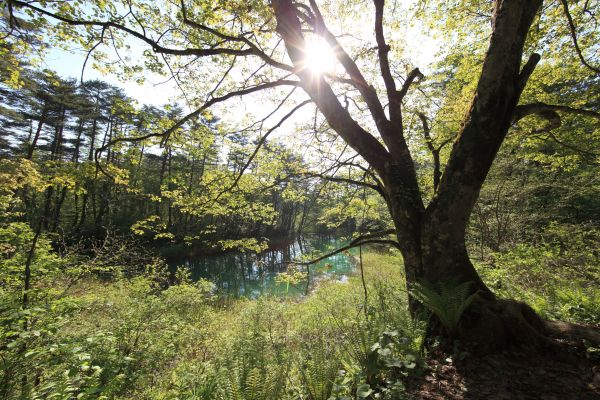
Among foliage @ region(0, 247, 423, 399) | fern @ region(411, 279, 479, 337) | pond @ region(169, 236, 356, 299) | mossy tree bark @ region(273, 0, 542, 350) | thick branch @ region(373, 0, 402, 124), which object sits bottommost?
pond @ region(169, 236, 356, 299)

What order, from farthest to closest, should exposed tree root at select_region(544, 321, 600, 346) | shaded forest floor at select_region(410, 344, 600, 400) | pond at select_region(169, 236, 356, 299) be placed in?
pond at select_region(169, 236, 356, 299) < exposed tree root at select_region(544, 321, 600, 346) < shaded forest floor at select_region(410, 344, 600, 400)

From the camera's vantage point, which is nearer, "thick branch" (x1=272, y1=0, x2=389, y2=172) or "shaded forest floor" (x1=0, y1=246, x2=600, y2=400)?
"shaded forest floor" (x1=0, y1=246, x2=600, y2=400)

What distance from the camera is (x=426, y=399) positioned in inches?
86.2

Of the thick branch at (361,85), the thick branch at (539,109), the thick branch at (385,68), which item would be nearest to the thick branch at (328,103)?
the thick branch at (361,85)

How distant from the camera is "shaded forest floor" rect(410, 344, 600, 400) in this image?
215cm

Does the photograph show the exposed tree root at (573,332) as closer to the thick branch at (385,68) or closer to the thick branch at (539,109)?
the thick branch at (539,109)

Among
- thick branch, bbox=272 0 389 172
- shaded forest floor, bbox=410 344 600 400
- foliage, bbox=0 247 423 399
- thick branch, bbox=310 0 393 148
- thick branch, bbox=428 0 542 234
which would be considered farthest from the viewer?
thick branch, bbox=310 0 393 148

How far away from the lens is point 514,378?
2.32m

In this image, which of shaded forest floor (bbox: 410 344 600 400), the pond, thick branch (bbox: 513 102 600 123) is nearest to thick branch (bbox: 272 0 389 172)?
thick branch (bbox: 513 102 600 123)

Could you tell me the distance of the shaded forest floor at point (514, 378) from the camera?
2152 millimetres

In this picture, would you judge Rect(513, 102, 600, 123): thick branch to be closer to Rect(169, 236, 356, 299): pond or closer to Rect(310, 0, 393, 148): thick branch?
Rect(310, 0, 393, 148): thick branch

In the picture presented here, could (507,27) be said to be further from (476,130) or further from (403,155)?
(403,155)

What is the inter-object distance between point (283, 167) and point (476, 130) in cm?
381

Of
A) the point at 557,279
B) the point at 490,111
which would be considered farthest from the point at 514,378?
the point at 557,279
